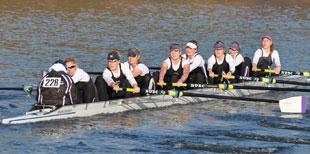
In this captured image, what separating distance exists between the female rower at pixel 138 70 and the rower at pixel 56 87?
2.64 meters

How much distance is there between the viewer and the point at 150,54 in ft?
94.9

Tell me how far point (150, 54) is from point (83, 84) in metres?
13.8

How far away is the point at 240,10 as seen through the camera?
5138 centimetres

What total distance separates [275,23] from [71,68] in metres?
31.2

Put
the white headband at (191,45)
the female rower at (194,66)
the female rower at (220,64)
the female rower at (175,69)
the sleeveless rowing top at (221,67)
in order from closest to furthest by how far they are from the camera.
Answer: the female rower at (175,69), the white headband at (191,45), the female rower at (194,66), the female rower at (220,64), the sleeveless rowing top at (221,67)

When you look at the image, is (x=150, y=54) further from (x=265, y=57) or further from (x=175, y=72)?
(x=175, y=72)

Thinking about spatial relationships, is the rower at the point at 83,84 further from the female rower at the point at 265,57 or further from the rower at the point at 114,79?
the female rower at the point at 265,57

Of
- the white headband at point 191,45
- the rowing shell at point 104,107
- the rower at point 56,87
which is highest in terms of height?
the white headband at point 191,45

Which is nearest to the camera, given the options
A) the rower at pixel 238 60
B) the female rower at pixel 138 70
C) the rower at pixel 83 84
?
the rower at pixel 83 84

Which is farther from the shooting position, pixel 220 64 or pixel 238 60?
pixel 238 60

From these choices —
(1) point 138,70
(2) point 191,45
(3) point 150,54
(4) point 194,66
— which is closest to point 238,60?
(4) point 194,66

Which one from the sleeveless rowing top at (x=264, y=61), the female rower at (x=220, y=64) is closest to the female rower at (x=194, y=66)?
the female rower at (x=220, y=64)

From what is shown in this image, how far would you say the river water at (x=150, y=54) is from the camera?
13.2m

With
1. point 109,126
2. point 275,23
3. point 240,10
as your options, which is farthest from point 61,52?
point 240,10
